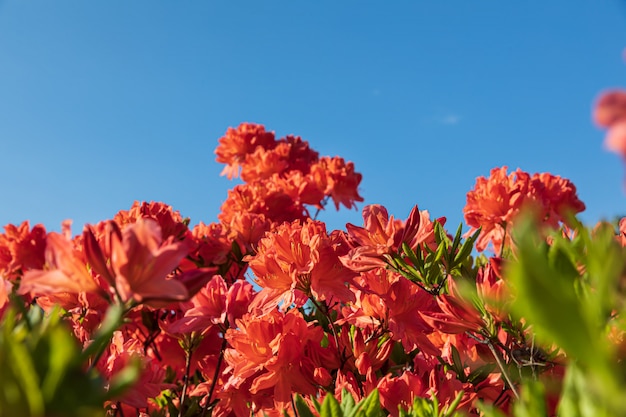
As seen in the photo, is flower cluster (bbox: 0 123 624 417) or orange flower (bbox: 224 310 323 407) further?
orange flower (bbox: 224 310 323 407)

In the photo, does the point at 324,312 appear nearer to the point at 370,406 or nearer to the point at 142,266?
the point at 370,406

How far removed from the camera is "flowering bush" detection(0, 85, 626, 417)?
1.46ft

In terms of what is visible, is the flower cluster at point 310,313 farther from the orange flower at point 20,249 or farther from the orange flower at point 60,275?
the orange flower at point 20,249

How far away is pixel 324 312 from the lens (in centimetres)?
170

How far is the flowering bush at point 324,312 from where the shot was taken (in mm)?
444

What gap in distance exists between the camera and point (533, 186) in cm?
289

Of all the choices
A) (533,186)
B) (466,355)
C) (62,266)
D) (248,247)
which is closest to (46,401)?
(62,266)

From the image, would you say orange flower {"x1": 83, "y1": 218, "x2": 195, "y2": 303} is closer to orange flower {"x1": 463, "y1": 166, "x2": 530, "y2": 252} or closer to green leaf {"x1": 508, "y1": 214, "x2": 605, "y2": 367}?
green leaf {"x1": 508, "y1": 214, "x2": 605, "y2": 367}

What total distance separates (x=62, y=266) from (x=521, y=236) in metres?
0.63

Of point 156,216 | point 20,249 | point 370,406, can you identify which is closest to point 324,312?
point 370,406

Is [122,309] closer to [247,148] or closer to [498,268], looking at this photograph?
[498,268]

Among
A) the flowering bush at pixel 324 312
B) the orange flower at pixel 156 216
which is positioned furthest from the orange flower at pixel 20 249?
the orange flower at pixel 156 216

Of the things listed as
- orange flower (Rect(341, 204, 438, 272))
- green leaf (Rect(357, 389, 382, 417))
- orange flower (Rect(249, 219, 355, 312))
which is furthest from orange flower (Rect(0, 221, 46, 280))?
green leaf (Rect(357, 389, 382, 417))

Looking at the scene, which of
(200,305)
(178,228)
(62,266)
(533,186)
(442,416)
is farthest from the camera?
(533,186)
